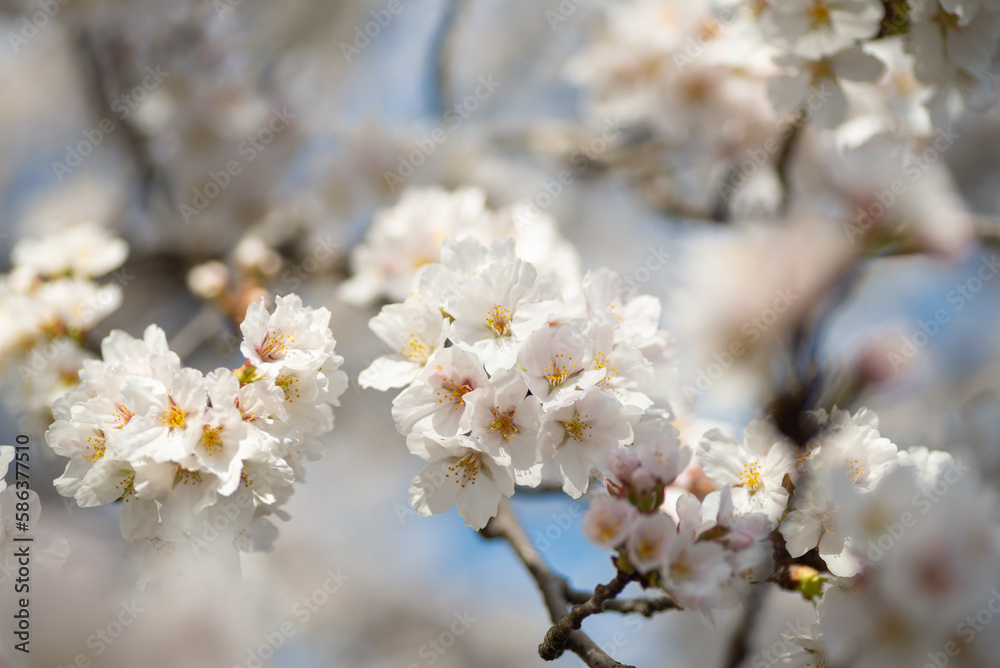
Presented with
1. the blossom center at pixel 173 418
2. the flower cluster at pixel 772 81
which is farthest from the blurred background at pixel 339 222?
the blossom center at pixel 173 418

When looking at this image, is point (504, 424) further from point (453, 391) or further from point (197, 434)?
point (197, 434)

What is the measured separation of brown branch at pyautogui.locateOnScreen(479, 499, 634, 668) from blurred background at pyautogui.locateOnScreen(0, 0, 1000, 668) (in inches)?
5.7

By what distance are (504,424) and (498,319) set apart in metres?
0.13

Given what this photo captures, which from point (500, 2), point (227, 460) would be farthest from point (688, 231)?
point (500, 2)

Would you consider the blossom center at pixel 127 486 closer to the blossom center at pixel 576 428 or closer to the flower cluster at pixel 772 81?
the blossom center at pixel 576 428

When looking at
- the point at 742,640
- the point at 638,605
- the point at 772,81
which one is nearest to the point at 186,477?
the point at 638,605

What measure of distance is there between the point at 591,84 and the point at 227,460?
1.44 m

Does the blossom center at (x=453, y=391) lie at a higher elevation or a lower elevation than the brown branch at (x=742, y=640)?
higher

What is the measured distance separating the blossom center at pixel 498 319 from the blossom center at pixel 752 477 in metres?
0.35

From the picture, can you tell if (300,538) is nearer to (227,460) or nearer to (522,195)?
(522,195)

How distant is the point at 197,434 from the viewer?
2.41 feet

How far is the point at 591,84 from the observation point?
5.89 feet

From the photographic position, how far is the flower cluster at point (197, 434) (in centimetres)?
74

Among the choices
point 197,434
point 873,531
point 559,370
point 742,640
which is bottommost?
point 742,640
